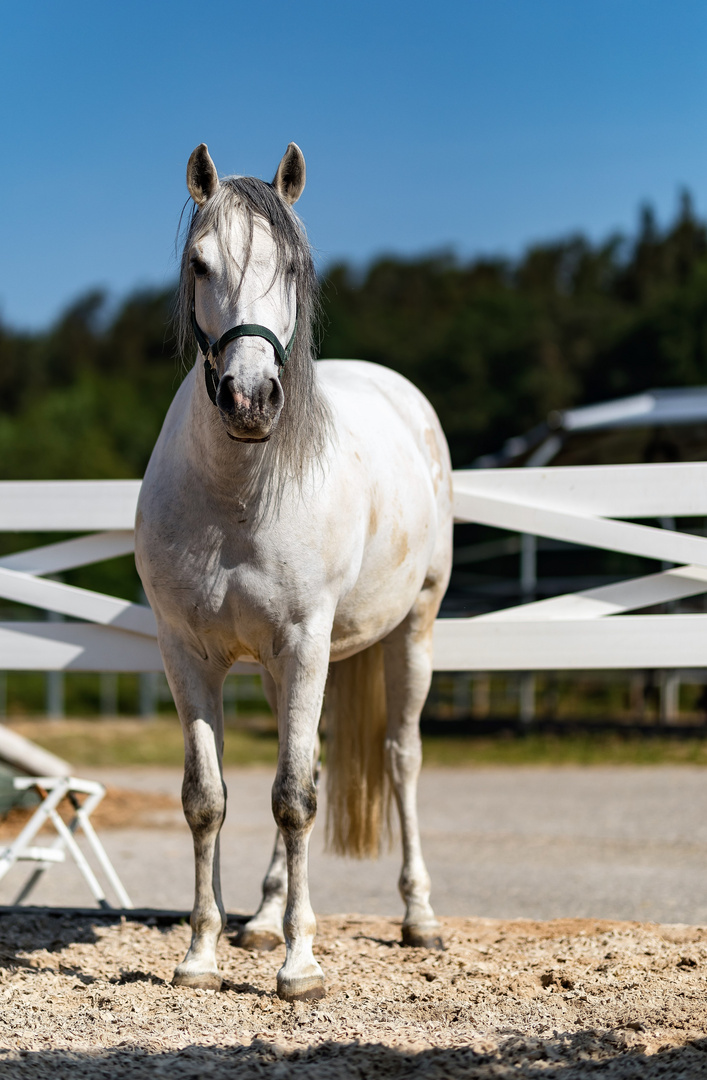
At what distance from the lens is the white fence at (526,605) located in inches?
183

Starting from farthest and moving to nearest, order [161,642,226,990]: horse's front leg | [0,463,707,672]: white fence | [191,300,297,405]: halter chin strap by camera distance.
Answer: [0,463,707,672]: white fence, [161,642,226,990]: horse's front leg, [191,300,297,405]: halter chin strap

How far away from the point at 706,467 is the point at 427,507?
4.49 ft

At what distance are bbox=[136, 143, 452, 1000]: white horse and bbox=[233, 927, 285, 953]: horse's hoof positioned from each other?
2.04ft

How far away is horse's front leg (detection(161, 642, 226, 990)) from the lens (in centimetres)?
345

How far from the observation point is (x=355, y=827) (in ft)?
14.9

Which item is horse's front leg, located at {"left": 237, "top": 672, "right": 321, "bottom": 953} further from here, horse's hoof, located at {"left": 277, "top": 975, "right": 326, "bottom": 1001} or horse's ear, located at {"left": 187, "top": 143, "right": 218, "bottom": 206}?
horse's ear, located at {"left": 187, "top": 143, "right": 218, "bottom": 206}

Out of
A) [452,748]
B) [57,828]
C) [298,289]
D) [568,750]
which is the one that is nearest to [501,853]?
[57,828]

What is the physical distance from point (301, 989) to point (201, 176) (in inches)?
99.1

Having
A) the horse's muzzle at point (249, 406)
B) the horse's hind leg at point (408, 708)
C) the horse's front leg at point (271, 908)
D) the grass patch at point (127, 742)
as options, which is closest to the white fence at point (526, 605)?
the horse's hind leg at point (408, 708)

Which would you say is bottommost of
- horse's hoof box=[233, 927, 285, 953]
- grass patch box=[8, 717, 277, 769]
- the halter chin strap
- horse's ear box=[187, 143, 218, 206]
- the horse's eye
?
grass patch box=[8, 717, 277, 769]

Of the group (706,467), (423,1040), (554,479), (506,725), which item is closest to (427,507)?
(554,479)

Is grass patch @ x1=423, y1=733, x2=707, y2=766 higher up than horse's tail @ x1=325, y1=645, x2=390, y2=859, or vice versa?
horse's tail @ x1=325, y1=645, x2=390, y2=859

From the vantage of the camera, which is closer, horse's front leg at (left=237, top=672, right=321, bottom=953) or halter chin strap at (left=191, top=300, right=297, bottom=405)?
halter chin strap at (left=191, top=300, right=297, bottom=405)

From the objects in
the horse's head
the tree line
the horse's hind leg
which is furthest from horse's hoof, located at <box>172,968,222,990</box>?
the tree line
